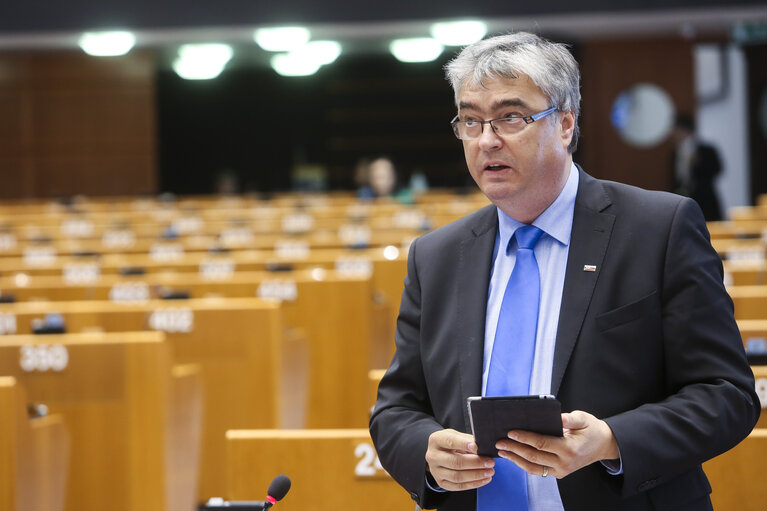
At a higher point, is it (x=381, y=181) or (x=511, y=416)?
(x=381, y=181)

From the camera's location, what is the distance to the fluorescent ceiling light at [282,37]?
1178cm

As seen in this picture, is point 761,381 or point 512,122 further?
point 761,381

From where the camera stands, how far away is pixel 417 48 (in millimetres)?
13266

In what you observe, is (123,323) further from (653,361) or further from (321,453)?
(653,361)

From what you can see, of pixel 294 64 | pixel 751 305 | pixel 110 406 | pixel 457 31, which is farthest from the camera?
pixel 294 64

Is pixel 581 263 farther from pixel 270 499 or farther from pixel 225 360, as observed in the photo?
pixel 225 360

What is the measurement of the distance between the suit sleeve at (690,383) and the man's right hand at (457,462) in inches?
8.3

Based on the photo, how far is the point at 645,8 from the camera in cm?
1099

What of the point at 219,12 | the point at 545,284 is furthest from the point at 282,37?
the point at 545,284

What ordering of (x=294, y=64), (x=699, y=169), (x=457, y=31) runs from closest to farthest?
1. (x=699, y=169)
2. (x=457, y=31)
3. (x=294, y=64)

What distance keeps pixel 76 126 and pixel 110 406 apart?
13568 millimetres

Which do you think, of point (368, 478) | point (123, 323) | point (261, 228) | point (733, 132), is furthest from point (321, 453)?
point (733, 132)

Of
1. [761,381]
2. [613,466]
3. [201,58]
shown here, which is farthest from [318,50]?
[613,466]

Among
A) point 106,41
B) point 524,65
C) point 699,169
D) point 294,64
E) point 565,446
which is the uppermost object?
point 294,64
